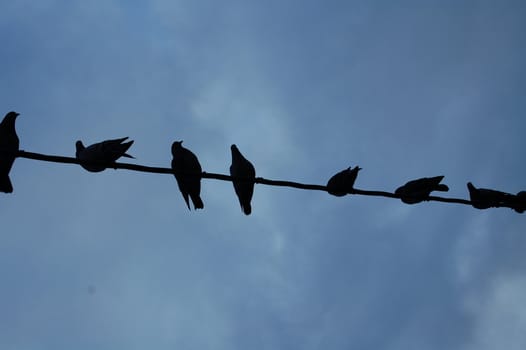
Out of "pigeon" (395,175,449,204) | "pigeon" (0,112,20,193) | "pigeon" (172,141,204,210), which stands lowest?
"pigeon" (0,112,20,193)

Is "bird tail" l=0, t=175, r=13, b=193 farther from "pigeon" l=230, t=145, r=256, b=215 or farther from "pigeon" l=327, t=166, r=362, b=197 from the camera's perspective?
"pigeon" l=327, t=166, r=362, b=197

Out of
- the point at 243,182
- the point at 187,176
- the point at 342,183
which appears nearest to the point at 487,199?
the point at 342,183

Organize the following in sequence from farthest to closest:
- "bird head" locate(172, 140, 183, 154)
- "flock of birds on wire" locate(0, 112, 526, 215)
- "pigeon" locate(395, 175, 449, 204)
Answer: "bird head" locate(172, 140, 183, 154) → "pigeon" locate(395, 175, 449, 204) → "flock of birds on wire" locate(0, 112, 526, 215)

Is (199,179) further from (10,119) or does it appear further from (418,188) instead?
(418,188)

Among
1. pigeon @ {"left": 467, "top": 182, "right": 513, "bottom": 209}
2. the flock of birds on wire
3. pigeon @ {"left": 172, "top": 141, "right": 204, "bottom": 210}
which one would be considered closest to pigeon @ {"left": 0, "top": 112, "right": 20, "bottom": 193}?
the flock of birds on wire

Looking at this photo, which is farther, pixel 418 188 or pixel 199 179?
pixel 199 179

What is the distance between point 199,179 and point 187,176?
1.40ft

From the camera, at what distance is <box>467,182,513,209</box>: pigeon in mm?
7859

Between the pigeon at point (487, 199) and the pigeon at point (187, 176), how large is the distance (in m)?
4.42

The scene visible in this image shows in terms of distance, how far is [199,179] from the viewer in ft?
25.7

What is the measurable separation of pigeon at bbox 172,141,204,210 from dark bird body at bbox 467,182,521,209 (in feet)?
14.5

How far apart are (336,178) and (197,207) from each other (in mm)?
2361

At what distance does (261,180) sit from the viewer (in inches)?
239

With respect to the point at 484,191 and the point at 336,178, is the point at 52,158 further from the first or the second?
the point at 484,191
